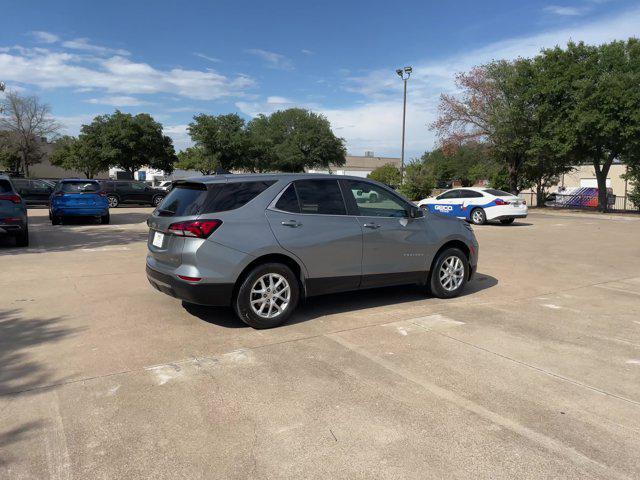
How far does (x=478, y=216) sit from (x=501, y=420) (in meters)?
17.1

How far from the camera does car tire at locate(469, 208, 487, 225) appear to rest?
19578 mm

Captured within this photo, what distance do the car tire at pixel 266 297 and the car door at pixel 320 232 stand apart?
0.76ft

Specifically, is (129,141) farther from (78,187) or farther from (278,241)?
(278,241)

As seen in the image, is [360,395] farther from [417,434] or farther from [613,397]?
[613,397]

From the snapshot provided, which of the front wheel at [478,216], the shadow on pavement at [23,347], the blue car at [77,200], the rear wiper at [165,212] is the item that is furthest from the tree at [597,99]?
the shadow on pavement at [23,347]

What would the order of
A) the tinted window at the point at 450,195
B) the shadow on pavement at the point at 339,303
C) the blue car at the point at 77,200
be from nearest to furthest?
the shadow on pavement at the point at 339,303 < the blue car at the point at 77,200 < the tinted window at the point at 450,195

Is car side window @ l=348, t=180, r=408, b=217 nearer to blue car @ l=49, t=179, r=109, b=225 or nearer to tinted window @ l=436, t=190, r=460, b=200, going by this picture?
blue car @ l=49, t=179, r=109, b=225

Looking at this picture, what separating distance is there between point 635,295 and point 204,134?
1775 inches

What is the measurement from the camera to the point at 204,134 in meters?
48.1

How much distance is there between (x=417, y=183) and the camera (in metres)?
35.6

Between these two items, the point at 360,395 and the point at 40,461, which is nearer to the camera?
the point at 40,461

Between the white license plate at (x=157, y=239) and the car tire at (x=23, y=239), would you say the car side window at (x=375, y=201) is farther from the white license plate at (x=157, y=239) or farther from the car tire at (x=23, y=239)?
the car tire at (x=23, y=239)

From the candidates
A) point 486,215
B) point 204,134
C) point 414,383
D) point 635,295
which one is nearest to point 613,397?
point 414,383

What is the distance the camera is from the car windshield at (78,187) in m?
17.0
